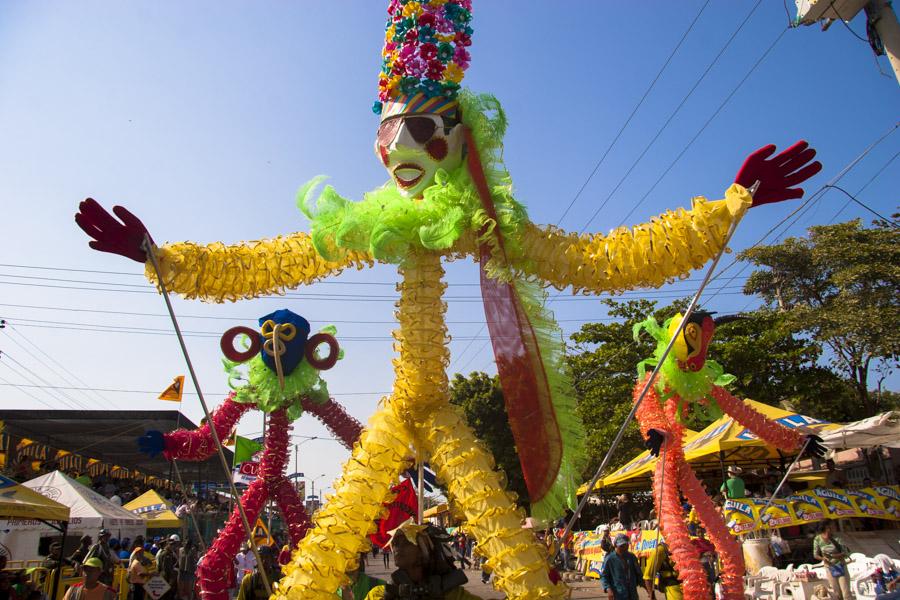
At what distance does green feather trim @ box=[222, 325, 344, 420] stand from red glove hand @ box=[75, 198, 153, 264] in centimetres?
273

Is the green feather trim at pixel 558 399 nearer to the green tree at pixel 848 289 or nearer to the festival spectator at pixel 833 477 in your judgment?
the festival spectator at pixel 833 477

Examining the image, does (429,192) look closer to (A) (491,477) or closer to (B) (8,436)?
(A) (491,477)

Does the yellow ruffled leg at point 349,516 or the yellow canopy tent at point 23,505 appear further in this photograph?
the yellow canopy tent at point 23,505

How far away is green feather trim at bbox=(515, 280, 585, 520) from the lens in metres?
3.40

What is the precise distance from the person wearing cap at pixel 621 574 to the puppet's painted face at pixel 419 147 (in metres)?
3.90

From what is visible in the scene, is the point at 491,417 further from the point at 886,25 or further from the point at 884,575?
the point at 886,25

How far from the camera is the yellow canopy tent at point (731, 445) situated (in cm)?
949

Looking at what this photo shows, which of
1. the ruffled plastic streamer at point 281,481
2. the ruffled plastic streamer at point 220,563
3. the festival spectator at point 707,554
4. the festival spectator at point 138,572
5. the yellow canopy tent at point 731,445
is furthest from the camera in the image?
the yellow canopy tent at point 731,445

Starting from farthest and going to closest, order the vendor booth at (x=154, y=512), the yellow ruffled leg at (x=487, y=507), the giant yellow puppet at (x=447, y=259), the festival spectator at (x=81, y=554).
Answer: the vendor booth at (x=154, y=512), the festival spectator at (x=81, y=554), the giant yellow puppet at (x=447, y=259), the yellow ruffled leg at (x=487, y=507)

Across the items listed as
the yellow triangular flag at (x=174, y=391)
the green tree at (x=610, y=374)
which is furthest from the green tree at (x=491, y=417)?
the yellow triangular flag at (x=174, y=391)

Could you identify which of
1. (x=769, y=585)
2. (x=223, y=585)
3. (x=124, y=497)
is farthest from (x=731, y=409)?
(x=124, y=497)

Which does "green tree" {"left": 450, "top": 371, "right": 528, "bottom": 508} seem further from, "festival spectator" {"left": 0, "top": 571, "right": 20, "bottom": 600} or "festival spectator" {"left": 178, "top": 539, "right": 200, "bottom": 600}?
"festival spectator" {"left": 0, "top": 571, "right": 20, "bottom": 600}

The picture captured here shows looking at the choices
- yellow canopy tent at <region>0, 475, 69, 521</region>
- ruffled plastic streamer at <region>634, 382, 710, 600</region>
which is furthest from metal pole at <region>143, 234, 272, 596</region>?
yellow canopy tent at <region>0, 475, 69, 521</region>

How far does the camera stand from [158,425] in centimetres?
1820
